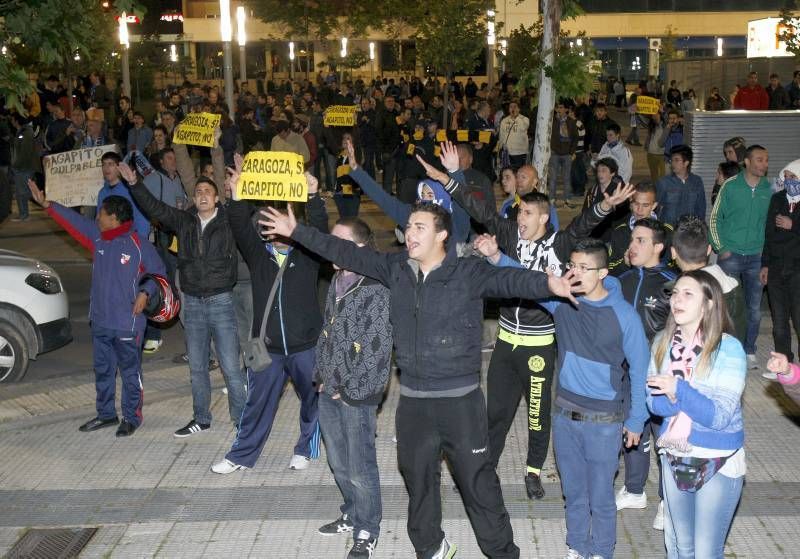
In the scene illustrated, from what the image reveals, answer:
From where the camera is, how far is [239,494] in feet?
24.4

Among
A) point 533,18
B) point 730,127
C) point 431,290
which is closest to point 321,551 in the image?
point 431,290

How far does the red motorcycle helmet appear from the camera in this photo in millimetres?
8516

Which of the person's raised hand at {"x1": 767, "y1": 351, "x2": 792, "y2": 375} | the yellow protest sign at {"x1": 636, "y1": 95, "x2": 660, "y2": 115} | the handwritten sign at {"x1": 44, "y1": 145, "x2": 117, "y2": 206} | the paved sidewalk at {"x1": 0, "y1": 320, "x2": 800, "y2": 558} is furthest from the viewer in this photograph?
the yellow protest sign at {"x1": 636, "y1": 95, "x2": 660, "y2": 115}

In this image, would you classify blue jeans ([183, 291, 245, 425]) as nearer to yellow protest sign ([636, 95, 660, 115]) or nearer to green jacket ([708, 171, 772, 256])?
green jacket ([708, 171, 772, 256])

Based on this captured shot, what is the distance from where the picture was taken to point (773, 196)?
943 cm

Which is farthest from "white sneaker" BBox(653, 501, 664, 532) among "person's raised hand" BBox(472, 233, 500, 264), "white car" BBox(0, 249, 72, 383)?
"white car" BBox(0, 249, 72, 383)

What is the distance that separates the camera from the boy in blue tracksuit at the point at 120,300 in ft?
27.6

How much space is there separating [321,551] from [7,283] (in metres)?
5.25

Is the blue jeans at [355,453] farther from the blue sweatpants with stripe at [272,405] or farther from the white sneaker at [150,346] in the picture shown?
the white sneaker at [150,346]

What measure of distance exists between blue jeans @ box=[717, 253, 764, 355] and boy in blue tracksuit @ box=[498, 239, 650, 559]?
14.4 ft

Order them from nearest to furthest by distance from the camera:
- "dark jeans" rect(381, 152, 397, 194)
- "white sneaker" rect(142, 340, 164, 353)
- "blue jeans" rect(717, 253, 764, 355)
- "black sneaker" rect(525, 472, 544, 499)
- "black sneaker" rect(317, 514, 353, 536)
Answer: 1. "black sneaker" rect(317, 514, 353, 536)
2. "black sneaker" rect(525, 472, 544, 499)
3. "blue jeans" rect(717, 253, 764, 355)
4. "white sneaker" rect(142, 340, 164, 353)
5. "dark jeans" rect(381, 152, 397, 194)

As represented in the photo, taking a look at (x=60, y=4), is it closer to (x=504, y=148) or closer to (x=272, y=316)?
(x=272, y=316)

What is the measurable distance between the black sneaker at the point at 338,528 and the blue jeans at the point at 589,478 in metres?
1.44

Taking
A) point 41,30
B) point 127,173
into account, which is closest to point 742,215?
point 127,173
